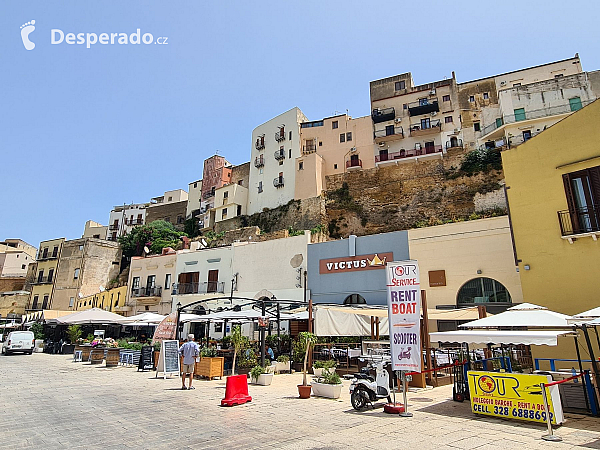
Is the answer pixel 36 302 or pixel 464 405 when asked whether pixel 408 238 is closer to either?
pixel 464 405

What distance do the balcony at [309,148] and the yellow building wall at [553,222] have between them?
105 ft

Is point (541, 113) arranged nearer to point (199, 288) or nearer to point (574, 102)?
point (574, 102)

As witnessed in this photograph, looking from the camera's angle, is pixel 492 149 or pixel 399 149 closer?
pixel 492 149

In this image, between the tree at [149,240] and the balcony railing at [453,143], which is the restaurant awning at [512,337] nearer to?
the balcony railing at [453,143]

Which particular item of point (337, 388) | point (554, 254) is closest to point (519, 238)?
point (554, 254)

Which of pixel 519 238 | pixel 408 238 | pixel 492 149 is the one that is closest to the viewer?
pixel 519 238

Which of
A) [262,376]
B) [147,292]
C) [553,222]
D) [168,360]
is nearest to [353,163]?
[147,292]

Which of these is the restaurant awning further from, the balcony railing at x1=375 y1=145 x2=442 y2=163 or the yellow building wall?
the balcony railing at x1=375 y1=145 x2=442 y2=163

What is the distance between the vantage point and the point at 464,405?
8.18 meters

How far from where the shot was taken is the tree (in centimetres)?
4694

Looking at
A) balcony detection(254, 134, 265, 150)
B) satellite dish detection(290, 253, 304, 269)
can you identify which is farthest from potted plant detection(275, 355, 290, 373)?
balcony detection(254, 134, 265, 150)

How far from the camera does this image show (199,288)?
27938 millimetres

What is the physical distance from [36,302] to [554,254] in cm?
4910

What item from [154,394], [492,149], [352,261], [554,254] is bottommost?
[154,394]
